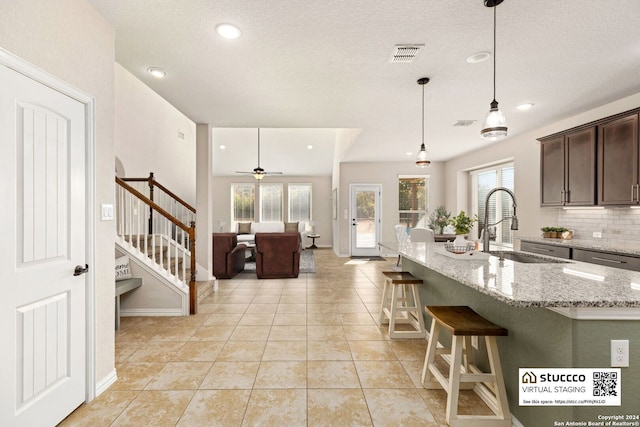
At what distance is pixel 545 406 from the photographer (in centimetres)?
152

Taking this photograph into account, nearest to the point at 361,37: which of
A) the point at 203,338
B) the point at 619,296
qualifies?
the point at 619,296

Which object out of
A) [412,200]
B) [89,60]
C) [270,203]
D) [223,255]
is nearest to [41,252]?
[89,60]

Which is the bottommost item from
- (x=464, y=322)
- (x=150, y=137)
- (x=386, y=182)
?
(x=464, y=322)

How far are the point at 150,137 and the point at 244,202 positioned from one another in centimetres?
472

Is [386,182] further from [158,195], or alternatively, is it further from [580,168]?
[158,195]

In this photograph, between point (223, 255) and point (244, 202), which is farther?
point (244, 202)

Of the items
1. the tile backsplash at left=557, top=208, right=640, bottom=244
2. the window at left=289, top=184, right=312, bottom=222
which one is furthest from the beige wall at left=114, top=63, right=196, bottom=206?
the tile backsplash at left=557, top=208, right=640, bottom=244

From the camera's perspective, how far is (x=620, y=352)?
1.35 m

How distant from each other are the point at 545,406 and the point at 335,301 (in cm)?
286

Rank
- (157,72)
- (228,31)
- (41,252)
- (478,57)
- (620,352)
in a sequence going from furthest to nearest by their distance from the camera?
(157,72) → (478,57) → (228,31) → (41,252) → (620,352)

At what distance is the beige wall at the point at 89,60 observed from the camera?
155 centimetres

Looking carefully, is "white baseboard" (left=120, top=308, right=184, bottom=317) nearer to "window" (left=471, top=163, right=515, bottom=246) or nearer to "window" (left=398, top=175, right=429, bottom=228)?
"window" (left=471, top=163, right=515, bottom=246)

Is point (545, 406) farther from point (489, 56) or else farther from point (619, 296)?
point (489, 56)

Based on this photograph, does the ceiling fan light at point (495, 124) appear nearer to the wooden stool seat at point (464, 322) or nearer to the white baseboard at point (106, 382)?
the wooden stool seat at point (464, 322)
